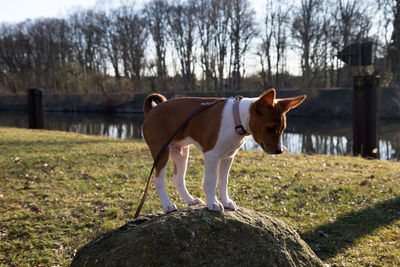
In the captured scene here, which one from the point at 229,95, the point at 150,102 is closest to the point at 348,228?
the point at 150,102

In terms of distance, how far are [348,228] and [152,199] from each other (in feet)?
10.6

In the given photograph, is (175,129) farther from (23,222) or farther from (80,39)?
(80,39)

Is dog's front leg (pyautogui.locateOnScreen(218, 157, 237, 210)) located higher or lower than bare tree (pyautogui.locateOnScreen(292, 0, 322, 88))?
lower

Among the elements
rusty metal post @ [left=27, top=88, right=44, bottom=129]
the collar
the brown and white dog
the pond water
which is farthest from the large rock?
rusty metal post @ [left=27, top=88, right=44, bottom=129]

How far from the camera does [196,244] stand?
272 centimetres

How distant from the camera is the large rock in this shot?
2.64m

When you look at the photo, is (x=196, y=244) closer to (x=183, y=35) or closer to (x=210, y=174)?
(x=210, y=174)

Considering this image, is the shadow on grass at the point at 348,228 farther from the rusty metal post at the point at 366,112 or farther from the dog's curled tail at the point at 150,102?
the rusty metal post at the point at 366,112

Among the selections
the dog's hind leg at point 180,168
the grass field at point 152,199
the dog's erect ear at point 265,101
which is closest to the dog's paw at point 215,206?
the dog's hind leg at point 180,168

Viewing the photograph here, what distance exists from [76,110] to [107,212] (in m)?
35.6

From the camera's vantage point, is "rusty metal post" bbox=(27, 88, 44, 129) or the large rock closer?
the large rock

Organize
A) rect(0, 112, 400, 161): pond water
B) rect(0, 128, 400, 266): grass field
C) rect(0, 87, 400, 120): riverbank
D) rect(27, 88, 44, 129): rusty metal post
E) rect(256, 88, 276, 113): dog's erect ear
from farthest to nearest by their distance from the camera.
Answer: rect(0, 87, 400, 120): riverbank → rect(27, 88, 44, 129): rusty metal post → rect(0, 112, 400, 161): pond water → rect(0, 128, 400, 266): grass field → rect(256, 88, 276, 113): dog's erect ear

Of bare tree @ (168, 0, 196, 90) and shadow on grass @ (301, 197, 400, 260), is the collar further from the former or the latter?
bare tree @ (168, 0, 196, 90)

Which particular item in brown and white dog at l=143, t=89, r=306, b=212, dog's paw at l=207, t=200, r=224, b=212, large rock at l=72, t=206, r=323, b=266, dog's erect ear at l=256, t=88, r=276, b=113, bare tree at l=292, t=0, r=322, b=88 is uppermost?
bare tree at l=292, t=0, r=322, b=88
